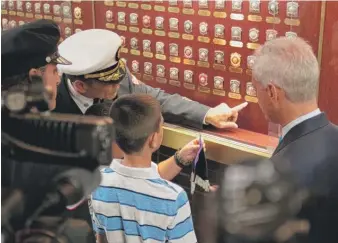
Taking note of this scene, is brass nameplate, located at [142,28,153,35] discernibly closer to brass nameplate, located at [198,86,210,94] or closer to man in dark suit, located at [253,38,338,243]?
brass nameplate, located at [198,86,210,94]

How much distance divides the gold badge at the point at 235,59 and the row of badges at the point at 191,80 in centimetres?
6

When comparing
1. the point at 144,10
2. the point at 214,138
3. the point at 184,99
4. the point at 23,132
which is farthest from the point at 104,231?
the point at 144,10

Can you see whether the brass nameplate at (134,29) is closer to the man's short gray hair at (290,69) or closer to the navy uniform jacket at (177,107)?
the navy uniform jacket at (177,107)

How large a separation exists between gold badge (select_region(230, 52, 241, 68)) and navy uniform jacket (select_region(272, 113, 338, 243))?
0.77 m

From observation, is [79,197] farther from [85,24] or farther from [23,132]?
[85,24]

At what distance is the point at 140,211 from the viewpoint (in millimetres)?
1407

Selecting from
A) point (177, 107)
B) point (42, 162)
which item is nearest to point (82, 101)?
point (42, 162)

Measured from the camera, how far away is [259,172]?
109 centimetres

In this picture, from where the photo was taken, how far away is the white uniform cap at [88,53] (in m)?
1.49

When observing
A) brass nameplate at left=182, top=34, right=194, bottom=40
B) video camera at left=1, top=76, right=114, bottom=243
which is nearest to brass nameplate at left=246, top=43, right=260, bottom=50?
brass nameplate at left=182, top=34, right=194, bottom=40

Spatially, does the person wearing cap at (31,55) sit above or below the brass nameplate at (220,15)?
above

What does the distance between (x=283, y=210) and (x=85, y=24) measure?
4.98ft

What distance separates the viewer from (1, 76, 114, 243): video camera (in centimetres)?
92

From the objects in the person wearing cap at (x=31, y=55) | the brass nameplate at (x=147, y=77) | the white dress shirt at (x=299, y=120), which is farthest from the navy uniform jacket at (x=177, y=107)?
the person wearing cap at (x=31, y=55)
